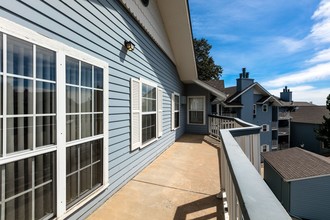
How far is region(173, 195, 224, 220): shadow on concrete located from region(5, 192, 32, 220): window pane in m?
1.64

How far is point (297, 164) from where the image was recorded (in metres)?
10.9

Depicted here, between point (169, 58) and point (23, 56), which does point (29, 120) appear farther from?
point (169, 58)

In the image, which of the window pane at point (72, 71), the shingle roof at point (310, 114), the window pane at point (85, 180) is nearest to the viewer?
the window pane at point (72, 71)

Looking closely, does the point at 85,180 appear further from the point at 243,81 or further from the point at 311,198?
the point at 243,81

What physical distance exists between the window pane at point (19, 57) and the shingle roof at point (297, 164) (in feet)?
39.4

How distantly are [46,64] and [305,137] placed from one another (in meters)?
31.1

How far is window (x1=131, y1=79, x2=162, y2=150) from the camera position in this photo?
387 centimetres

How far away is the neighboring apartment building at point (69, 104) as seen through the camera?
1519 millimetres

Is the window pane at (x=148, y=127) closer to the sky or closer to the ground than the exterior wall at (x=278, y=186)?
closer to the sky

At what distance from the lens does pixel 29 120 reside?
1632mm

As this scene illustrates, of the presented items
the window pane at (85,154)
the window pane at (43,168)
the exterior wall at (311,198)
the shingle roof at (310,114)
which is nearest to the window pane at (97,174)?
the window pane at (85,154)

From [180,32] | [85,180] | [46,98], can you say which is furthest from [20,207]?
[180,32]

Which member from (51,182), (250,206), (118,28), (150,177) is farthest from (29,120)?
(150,177)

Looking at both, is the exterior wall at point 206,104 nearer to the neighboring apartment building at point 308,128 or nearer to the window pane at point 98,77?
the window pane at point 98,77
